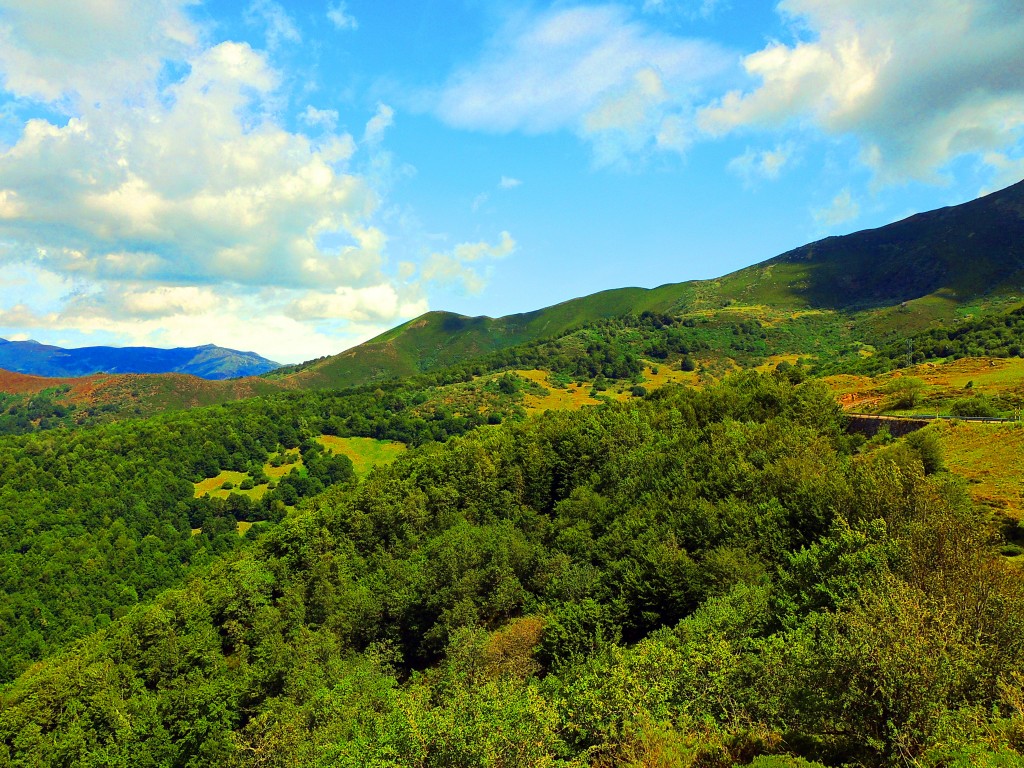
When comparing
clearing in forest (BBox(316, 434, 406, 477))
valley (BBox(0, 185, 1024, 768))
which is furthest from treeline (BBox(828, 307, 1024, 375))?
clearing in forest (BBox(316, 434, 406, 477))

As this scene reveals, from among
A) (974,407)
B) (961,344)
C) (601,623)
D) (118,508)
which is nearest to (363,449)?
(118,508)

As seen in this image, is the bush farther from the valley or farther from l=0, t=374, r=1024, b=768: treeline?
l=0, t=374, r=1024, b=768: treeline

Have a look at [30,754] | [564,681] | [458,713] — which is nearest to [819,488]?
[564,681]

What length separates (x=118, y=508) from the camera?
140750 millimetres

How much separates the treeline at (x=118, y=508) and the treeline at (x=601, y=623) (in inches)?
1386

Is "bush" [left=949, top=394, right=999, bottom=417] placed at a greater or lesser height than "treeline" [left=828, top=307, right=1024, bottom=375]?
lesser

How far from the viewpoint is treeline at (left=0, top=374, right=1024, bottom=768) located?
17156 millimetres

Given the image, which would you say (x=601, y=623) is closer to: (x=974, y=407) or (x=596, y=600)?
(x=596, y=600)

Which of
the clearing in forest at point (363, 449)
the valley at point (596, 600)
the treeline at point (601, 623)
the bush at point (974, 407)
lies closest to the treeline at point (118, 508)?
the valley at point (596, 600)

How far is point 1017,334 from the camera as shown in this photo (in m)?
118

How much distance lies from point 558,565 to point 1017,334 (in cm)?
12272

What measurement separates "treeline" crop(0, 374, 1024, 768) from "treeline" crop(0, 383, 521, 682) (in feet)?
116

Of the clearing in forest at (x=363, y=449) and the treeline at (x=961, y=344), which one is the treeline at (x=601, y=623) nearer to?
the treeline at (x=961, y=344)

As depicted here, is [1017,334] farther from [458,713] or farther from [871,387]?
[458,713]
